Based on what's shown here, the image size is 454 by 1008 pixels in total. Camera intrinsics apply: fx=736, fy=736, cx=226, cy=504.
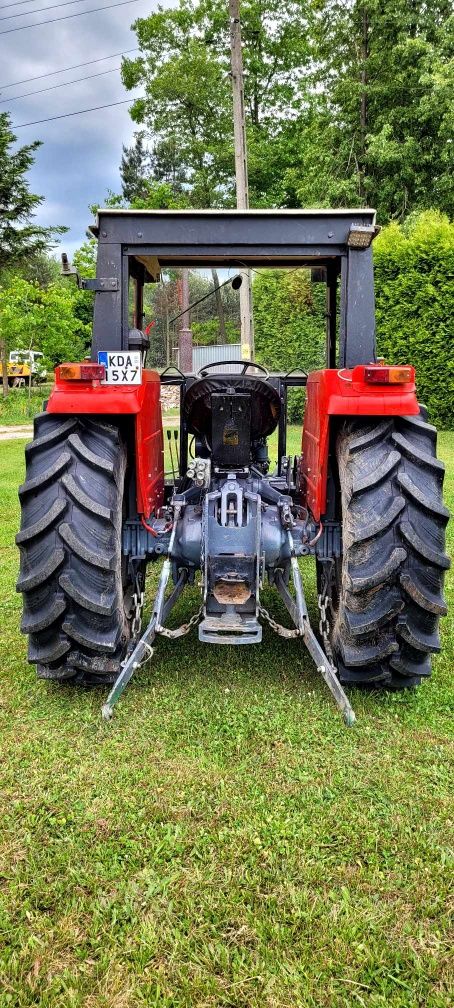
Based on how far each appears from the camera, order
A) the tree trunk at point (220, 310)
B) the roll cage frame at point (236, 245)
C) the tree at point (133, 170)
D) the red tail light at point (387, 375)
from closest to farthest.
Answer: the red tail light at point (387, 375) → the roll cage frame at point (236, 245) → the tree trunk at point (220, 310) → the tree at point (133, 170)

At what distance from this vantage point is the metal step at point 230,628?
3.23m

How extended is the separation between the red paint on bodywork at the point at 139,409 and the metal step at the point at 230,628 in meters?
0.64

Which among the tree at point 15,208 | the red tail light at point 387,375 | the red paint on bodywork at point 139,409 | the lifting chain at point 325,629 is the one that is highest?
the tree at point 15,208

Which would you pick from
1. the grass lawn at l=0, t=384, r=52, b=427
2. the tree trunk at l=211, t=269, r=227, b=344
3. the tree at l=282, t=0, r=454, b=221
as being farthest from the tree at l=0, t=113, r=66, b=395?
the tree trunk at l=211, t=269, r=227, b=344

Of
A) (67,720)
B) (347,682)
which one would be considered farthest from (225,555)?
(67,720)

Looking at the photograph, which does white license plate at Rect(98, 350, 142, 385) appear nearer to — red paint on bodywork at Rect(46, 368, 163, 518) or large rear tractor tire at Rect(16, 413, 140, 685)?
red paint on bodywork at Rect(46, 368, 163, 518)

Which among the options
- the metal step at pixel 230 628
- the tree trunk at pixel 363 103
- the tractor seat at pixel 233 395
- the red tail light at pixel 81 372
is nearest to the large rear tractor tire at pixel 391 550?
the metal step at pixel 230 628

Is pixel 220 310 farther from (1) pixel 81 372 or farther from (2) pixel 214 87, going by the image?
(2) pixel 214 87

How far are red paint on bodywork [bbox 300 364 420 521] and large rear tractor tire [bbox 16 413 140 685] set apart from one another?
919 mm

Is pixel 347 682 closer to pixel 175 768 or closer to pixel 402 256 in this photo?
pixel 175 768

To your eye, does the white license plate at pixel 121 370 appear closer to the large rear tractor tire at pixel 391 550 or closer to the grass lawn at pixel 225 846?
the large rear tractor tire at pixel 391 550

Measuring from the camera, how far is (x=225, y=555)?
3.32m

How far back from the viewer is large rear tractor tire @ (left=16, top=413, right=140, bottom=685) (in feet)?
9.89

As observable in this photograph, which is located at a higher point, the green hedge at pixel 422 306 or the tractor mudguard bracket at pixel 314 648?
the green hedge at pixel 422 306
